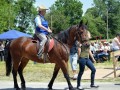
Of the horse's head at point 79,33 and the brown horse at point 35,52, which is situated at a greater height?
the horse's head at point 79,33

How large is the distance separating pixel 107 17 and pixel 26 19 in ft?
120

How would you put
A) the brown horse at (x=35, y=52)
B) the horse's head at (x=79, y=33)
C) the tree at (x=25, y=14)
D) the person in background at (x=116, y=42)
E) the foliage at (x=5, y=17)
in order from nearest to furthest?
1. the horse's head at (x=79, y=33)
2. the brown horse at (x=35, y=52)
3. the person in background at (x=116, y=42)
4. the foliage at (x=5, y=17)
5. the tree at (x=25, y=14)

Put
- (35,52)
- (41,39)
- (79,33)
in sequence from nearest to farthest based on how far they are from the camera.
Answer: (79,33) < (41,39) < (35,52)

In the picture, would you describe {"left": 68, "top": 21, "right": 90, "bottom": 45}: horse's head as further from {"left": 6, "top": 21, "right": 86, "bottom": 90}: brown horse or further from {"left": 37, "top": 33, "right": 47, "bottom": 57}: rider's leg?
{"left": 37, "top": 33, "right": 47, "bottom": 57}: rider's leg

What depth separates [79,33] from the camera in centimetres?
1057

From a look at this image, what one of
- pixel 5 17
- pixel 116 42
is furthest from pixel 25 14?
pixel 116 42

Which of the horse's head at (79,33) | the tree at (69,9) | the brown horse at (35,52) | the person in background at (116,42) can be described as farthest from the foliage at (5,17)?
the horse's head at (79,33)

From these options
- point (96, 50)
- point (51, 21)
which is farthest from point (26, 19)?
point (96, 50)

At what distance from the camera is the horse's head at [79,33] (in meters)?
10.5

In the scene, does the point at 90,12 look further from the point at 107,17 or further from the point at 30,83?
the point at 30,83

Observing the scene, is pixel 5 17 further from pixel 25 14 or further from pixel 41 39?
pixel 41 39

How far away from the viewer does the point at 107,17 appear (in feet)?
369

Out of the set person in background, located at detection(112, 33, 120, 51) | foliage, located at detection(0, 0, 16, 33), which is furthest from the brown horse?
foliage, located at detection(0, 0, 16, 33)

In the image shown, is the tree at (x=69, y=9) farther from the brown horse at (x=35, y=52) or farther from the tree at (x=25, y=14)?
the brown horse at (x=35, y=52)
